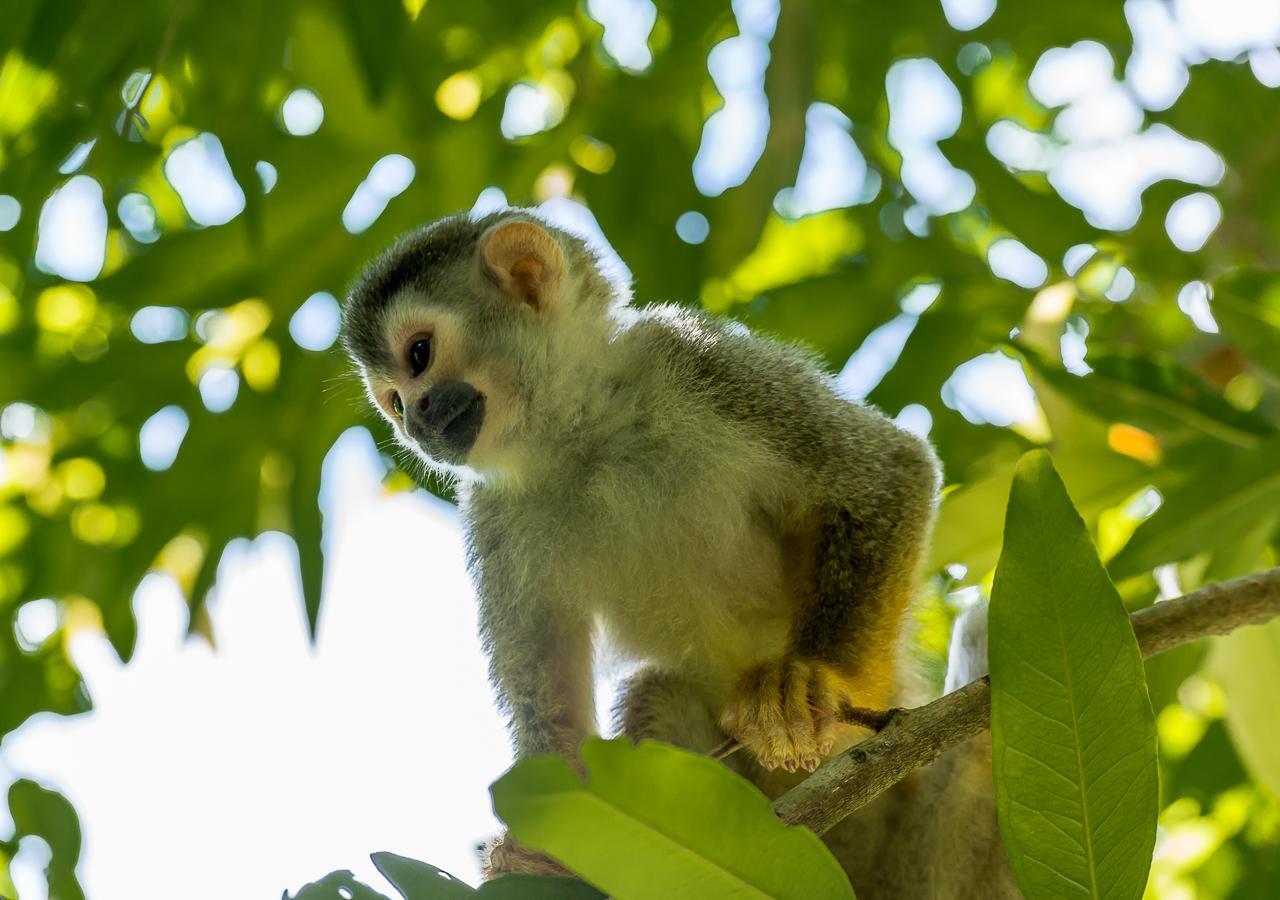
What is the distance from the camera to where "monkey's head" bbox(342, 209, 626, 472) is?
3.15 meters

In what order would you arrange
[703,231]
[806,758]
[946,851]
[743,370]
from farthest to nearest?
1. [703,231]
2. [743,370]
3. [946,851]
4. [806,758]

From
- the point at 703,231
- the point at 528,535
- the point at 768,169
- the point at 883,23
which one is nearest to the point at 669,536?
the point at 528,535

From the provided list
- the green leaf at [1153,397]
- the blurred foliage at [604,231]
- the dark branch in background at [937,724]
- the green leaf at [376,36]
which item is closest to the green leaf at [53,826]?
the blurred foliage at [604,231]

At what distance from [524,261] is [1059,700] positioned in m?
2.16

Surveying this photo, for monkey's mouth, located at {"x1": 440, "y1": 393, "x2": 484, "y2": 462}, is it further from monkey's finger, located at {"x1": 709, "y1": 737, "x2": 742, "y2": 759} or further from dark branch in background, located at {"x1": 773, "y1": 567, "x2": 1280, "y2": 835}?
dark branch in background, located at {"x1": 773, "y1": 567, "x2": 1280, "y2": 835}

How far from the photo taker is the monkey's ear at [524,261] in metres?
3.42

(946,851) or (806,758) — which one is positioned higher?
(806,758)

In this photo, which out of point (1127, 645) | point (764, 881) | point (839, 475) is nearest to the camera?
point (764, 881)

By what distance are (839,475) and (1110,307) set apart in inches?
60.7

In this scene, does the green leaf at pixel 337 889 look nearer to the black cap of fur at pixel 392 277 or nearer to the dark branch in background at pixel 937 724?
the dark branch in background at pixel 937 724

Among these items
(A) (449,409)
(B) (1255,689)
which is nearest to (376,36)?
(A) (449,409)

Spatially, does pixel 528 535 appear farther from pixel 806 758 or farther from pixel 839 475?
pixel 806 758

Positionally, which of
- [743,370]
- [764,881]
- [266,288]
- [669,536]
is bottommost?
[764,881]

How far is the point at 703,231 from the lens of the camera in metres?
4.29
